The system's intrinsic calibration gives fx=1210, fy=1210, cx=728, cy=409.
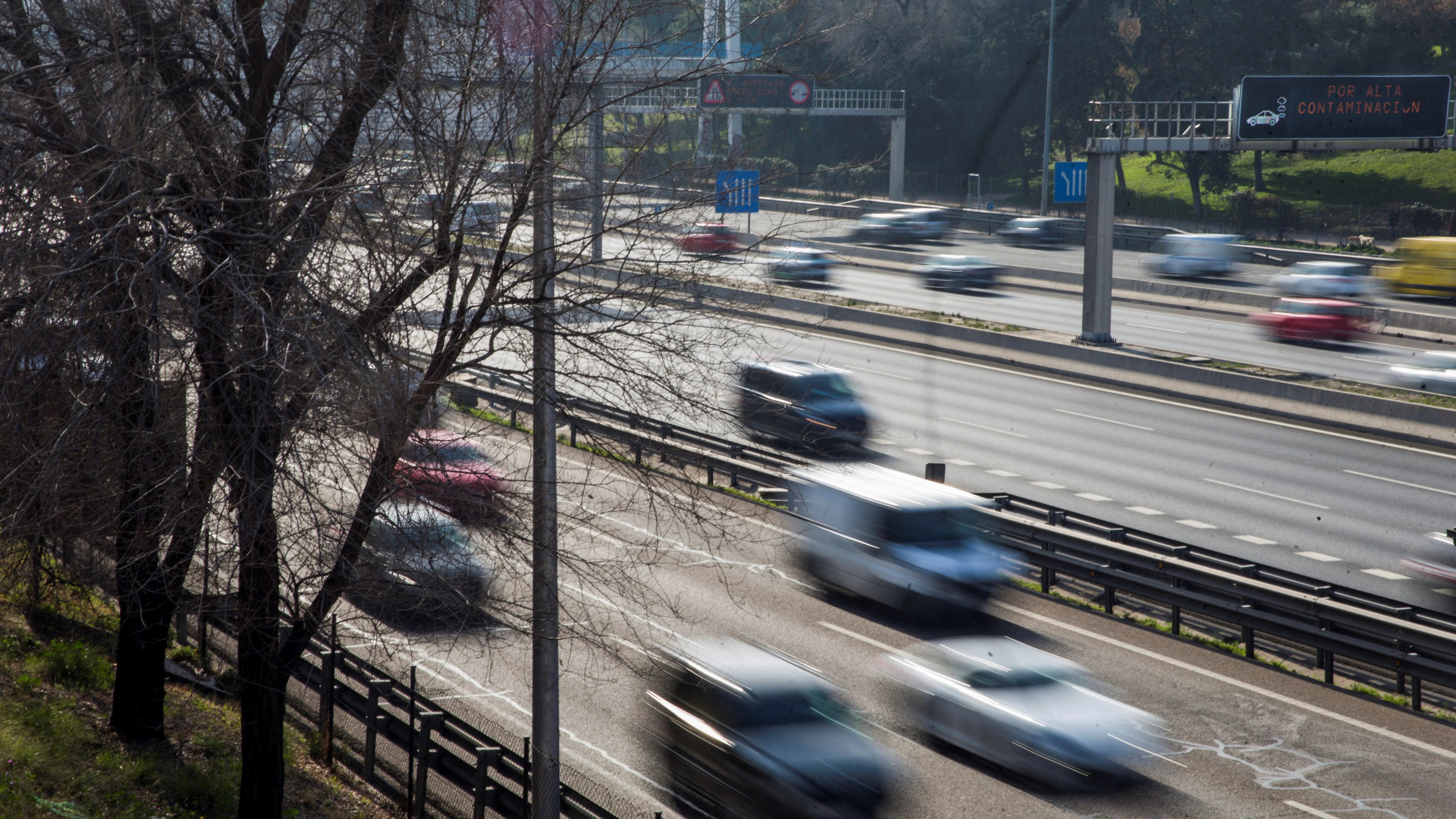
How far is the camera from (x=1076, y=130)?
231 ft

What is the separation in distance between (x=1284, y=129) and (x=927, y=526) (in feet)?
63.9

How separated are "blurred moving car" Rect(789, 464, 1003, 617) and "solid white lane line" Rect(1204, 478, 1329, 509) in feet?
26.3

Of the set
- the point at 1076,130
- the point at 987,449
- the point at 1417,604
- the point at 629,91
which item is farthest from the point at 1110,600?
the point at 1076,130

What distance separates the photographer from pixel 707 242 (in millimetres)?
9836

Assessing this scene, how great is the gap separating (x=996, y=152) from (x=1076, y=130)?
5.42 m

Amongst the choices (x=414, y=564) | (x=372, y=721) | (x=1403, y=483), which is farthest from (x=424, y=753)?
(x=1403, y=483)

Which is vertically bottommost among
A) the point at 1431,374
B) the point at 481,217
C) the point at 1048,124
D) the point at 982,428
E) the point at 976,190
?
the point at 982,428

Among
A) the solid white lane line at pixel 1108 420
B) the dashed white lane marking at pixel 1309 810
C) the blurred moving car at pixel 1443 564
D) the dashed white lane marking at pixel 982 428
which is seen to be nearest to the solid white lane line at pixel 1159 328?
the solid white lane line at pixel 1108 420

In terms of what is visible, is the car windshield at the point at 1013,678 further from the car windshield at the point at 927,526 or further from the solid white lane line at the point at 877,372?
the solid white lane line at the point at 877,372

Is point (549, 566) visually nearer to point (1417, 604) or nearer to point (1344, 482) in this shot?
point (1417, 604)

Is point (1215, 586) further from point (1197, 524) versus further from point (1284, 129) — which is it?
point (1284, 129)

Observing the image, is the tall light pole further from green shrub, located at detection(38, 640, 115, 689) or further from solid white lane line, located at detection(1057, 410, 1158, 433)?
green shrub, located at detection(38, 640, 115, 689)

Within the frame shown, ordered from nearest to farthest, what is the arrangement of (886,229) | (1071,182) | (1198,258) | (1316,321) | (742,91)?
1. (742,91)
2. (1071,182)
3. (1316,321)
4. (1198,258)
5. (886,229)

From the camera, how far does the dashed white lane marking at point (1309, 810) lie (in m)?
10.6
